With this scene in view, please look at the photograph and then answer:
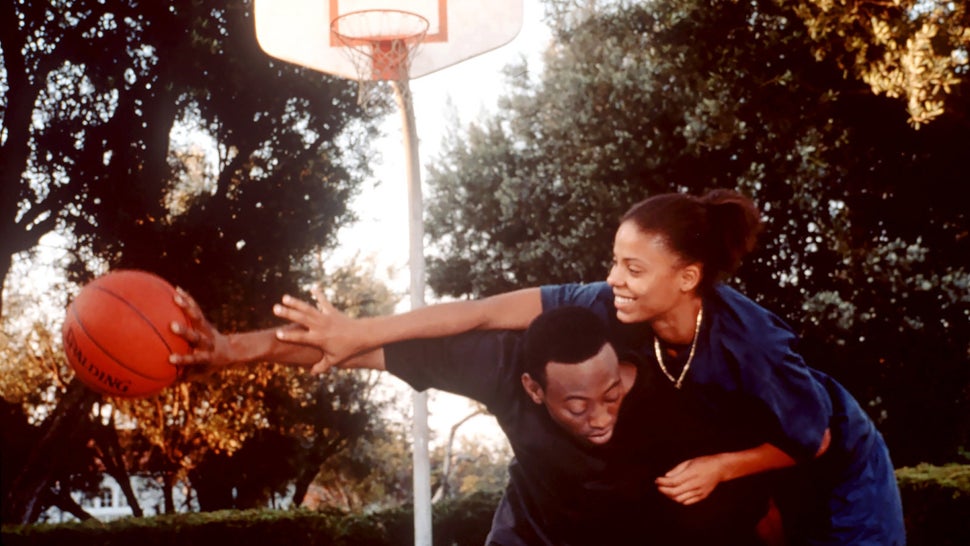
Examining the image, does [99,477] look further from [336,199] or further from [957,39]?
[957,39]

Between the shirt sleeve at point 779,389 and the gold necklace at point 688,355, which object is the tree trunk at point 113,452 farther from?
the shirt sleeve at point 779,389

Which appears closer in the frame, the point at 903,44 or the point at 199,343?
the point at 199,343

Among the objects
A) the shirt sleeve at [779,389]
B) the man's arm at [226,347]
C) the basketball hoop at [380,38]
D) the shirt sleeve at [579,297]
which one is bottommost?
the shirt sleeve at [779,389]

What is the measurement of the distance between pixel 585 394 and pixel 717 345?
75cm

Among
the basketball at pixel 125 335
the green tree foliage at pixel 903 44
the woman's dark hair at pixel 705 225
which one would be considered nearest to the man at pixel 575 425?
the basketball at pixel 125 335

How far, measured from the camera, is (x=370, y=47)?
744 centimetres

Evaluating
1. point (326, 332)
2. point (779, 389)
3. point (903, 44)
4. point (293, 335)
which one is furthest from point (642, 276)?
point (903, 44)

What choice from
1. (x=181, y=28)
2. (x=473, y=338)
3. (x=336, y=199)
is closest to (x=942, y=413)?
(x=336, y=199)

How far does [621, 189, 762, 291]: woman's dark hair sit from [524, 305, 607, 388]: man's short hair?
1.86ft

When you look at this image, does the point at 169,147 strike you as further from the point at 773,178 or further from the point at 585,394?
the point at 585,394

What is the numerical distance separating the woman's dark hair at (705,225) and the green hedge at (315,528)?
870 cm

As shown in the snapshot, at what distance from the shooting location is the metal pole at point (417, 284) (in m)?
8.34

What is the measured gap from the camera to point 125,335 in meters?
3.61

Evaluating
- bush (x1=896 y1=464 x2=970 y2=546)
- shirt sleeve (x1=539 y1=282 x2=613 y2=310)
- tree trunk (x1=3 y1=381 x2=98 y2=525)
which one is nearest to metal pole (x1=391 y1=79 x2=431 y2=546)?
shirt sleeve (x1=539 y1=282 x2=613 y2=310)
